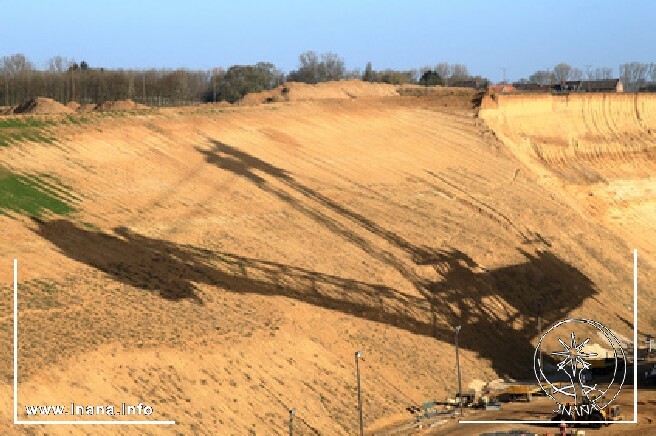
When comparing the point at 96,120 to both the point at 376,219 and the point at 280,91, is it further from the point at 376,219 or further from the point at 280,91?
the point at 280,91

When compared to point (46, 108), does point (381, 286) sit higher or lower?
lower

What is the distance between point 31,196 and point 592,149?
49313 millimetres

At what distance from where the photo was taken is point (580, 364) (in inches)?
2147

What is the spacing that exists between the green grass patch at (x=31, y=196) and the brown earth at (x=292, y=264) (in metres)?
0.89

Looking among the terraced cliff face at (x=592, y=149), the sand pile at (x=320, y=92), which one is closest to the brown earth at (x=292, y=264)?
the terraced cliff face at (x=592, y=149)

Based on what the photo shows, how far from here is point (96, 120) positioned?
68.4 metres

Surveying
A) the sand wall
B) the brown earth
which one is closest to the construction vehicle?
the brown earth

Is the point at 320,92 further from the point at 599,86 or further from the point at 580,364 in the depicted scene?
the point at 599,86

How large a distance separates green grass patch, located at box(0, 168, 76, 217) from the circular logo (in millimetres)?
24251

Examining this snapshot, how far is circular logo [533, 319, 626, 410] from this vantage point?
4891 cm

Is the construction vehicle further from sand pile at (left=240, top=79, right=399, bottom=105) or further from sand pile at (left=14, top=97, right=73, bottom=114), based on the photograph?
sand pile at (left=240, top=79, right=399, bottom=105)

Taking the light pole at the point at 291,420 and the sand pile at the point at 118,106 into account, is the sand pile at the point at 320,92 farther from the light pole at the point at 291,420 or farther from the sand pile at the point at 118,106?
the light pole at the point at 291,420

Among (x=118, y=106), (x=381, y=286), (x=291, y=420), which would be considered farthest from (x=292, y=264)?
(x=118, y=106)

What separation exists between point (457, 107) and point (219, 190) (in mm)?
32380
